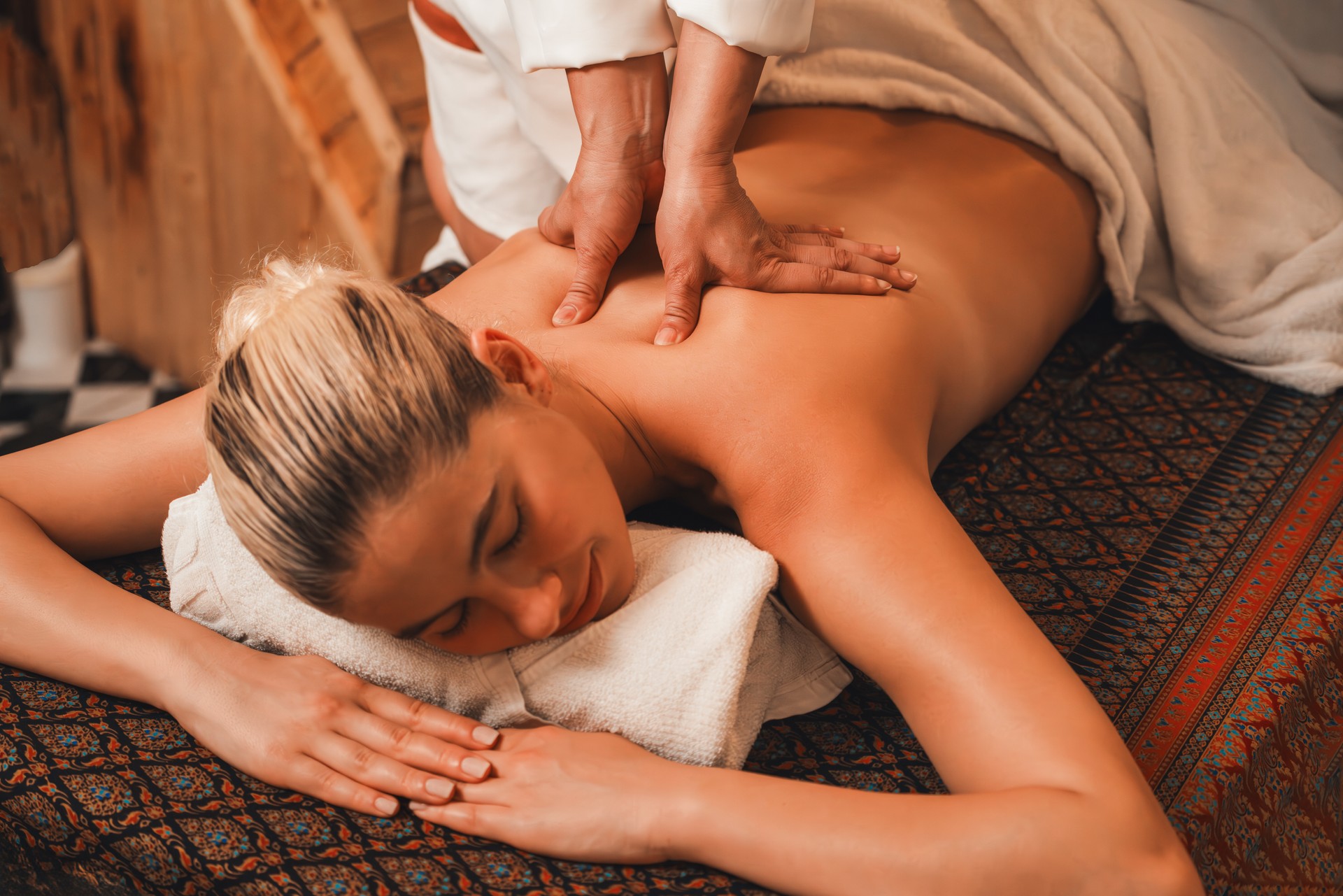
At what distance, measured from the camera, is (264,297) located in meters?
0.98

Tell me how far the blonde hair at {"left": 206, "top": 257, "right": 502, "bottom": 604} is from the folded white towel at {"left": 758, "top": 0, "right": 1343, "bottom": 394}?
928 millimetres

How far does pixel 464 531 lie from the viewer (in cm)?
89

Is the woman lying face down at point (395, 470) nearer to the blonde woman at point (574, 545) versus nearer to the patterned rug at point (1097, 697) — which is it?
the blonde woman at point (574, 545)

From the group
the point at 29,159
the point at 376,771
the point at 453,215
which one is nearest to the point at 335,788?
the point at 376,771

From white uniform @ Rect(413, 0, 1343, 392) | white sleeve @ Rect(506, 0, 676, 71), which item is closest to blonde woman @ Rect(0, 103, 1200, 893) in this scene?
white sleeve @ Rect(506, 0, 676, 71)

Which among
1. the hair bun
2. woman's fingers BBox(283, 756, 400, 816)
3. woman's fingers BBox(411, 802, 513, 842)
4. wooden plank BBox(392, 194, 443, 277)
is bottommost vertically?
wooden plank BBox(392, 194, 443, 277)

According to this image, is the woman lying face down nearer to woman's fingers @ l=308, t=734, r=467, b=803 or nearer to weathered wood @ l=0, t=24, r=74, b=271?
woman's fingers @ l=308, t=734, r=467, b=803

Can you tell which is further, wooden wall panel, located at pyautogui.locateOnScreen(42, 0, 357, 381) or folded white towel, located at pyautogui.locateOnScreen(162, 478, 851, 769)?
wooden wall panel, located at pyautogui.locateOnScreen(42, 0, 357, 381)

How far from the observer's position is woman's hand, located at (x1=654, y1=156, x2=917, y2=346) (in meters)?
1.17

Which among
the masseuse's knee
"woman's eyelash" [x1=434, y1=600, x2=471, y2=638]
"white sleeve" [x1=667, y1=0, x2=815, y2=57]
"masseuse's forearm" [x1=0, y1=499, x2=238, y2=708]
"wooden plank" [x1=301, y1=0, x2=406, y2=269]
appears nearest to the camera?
"woman's eyelash" [x1=434, y1=600, x2=471, y2=638]

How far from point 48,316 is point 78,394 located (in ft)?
0.80

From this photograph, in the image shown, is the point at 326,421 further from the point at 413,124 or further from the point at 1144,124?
the point at 413,124

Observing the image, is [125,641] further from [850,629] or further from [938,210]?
[938,210]

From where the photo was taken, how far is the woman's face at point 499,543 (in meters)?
0.88
